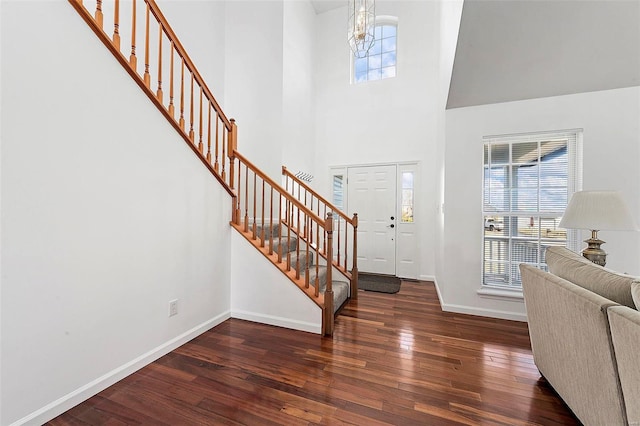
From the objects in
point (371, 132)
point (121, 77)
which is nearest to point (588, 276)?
point (121, 77)

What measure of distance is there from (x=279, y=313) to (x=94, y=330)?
4.68 ft

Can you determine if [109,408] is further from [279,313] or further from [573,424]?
[573,424]

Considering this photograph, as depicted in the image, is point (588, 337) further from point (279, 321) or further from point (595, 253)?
point (279, 321)

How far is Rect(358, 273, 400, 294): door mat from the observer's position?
3.91 meters

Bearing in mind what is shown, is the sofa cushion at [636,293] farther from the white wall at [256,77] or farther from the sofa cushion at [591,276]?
the white wall at [256,77]

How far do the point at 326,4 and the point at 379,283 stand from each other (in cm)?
500

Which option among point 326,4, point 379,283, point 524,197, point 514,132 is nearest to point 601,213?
point 524,197

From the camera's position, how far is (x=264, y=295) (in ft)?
9.02

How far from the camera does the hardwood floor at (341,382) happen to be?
5.00 ft

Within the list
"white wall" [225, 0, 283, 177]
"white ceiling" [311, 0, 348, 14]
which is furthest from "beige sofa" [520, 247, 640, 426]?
"white ceiling" [311, 0, 348, 14]

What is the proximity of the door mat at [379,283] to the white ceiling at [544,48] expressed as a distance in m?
2.60

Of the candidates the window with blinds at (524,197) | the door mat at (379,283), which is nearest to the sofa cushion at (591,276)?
the window with blinds at (524,197)

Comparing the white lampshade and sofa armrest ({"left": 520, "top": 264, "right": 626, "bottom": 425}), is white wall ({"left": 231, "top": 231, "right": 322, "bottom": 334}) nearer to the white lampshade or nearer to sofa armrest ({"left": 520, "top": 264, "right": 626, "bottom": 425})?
sofa armrest ({"left": 520, "top": 264, "right": 626, "bottom": 425})

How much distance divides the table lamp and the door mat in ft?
7.29
